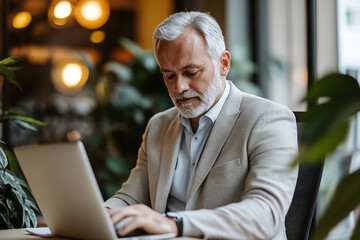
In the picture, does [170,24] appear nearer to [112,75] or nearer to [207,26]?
[207,26]

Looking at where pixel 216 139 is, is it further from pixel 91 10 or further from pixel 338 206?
pixel 91 10

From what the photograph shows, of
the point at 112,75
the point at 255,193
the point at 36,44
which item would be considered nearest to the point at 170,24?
the point at 255,193

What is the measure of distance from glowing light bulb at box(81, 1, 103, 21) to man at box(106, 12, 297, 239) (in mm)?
3540

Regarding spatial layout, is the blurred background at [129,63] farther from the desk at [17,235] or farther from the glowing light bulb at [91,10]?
the desk at [17,235]

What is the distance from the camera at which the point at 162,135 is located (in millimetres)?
2043

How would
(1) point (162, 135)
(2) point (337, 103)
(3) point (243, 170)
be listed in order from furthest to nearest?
(1) point (162, 135), (3) point (243, 170), (2) point (337, 103)

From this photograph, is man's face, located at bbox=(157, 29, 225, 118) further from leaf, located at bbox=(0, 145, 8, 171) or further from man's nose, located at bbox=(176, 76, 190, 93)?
leaf, located at bbox=(0, 145, 8, 171)

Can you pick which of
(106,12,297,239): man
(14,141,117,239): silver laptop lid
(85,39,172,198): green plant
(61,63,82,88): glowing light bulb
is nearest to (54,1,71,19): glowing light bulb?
(85,39,172,198): green plant

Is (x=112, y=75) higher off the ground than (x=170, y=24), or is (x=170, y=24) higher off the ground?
(x=170, y=24)

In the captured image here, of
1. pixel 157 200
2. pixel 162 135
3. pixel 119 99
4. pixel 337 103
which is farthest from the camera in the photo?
pixel 119 99

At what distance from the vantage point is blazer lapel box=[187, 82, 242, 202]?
1728 millimetres

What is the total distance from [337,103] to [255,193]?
771 mm

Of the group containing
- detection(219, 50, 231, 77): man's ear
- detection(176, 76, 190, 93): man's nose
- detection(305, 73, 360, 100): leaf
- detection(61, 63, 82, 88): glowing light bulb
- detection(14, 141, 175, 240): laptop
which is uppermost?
detection(305, 73, 360, 100): leaf

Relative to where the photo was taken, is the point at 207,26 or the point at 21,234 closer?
the point at 21,234
